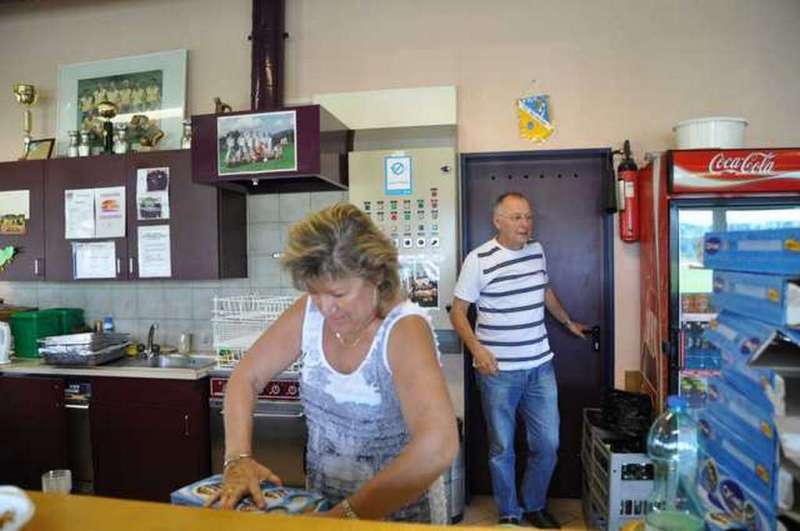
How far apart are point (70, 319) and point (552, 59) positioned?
11.7 feet

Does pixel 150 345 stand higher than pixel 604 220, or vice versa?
pixel 604 220

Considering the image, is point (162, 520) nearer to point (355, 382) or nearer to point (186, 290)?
point (355, 382)

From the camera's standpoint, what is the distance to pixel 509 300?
2873 millimetres

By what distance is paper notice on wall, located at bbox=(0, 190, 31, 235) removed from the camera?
3.54 m

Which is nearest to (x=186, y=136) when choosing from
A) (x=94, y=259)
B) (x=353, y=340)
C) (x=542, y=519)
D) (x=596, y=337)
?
(x=94, y=259)

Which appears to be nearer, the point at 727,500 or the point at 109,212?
the point at 727,500

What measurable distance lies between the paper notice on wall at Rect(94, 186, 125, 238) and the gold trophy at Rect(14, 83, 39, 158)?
3.18ft

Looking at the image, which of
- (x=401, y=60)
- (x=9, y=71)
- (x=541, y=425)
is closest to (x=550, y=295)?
(x=541, y=425)

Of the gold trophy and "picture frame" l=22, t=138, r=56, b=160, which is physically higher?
the gold trophy

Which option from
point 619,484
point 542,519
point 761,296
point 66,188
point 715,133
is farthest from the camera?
point 66,188

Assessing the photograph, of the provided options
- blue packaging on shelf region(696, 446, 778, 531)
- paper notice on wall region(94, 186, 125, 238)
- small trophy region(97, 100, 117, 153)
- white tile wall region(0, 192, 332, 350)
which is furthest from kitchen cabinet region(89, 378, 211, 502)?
blue packaging on shelf region(696, 446, 778, 531)

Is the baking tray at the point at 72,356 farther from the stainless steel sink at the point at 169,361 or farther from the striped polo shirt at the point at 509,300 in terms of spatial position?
the striped polo shirt at the point at 509,300

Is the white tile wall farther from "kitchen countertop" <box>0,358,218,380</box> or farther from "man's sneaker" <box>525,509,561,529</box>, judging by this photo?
"man's sneaker" <box>525,509,561,529</box>

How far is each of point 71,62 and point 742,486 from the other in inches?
179
